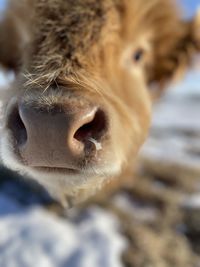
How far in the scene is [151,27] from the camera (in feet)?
10.7

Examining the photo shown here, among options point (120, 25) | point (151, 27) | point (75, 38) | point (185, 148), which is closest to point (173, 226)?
point (151, 27)

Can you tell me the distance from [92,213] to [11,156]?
2.01 m

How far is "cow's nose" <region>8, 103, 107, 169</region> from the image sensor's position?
5.31 feet

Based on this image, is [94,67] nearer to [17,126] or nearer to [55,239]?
[17,126]

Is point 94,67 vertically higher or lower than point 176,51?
higher

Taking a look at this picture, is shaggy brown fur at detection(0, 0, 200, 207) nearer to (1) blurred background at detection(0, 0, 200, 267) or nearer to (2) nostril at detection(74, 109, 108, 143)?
(2) nostril at detection(74, 109, 108, 143)

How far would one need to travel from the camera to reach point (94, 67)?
2203 millimetres

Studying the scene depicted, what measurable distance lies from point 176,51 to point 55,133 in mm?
2304

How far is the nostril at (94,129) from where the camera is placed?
1692 mm

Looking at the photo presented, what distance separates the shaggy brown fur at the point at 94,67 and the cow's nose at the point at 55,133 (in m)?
0.04

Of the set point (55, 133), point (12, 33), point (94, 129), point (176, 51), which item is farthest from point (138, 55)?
point (55, 133)

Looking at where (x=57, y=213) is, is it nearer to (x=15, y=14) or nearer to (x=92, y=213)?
(x=92, y=213)

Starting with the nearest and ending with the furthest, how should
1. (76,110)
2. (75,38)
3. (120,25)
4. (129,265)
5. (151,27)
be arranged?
(76,110)
(75,38)
(120,25)
(129,265)
(151,27)

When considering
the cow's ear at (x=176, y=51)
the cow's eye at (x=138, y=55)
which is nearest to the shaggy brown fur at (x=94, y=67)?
the cow's eye at (x=138, y=55)
